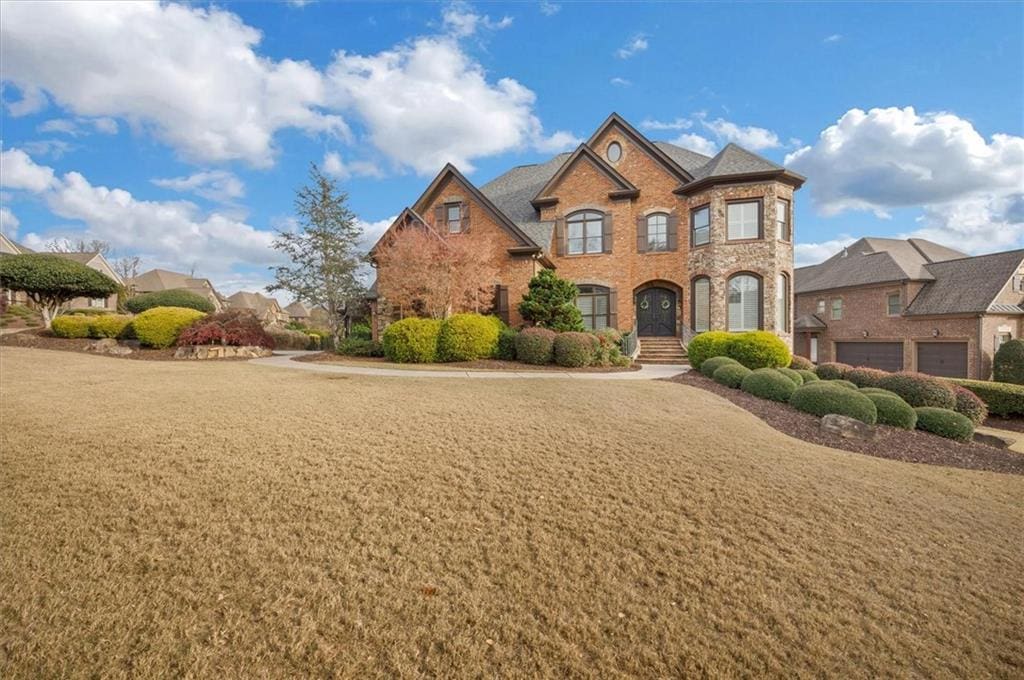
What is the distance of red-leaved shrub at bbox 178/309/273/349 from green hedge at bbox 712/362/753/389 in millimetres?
16642

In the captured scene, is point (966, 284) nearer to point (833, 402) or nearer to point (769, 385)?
point (769, 385)

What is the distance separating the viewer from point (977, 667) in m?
2.46

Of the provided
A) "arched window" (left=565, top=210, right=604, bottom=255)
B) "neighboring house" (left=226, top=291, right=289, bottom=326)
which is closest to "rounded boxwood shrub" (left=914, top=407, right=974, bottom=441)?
"arched window" (left=565, top=210, right=604, bottom=255)

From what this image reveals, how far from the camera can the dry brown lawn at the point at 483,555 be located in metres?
2.36

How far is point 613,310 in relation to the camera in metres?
18.9

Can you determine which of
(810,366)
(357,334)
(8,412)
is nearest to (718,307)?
(810,366)

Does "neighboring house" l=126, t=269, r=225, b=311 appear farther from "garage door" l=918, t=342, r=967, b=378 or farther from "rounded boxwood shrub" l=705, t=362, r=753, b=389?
"garage door" l=918, t=342, r=967, b=378

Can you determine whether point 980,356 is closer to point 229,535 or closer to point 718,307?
point 718,307

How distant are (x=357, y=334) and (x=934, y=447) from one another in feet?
64.2

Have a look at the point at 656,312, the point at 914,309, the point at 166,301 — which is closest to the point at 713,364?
the point at 656,312

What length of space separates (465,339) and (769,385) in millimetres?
8552

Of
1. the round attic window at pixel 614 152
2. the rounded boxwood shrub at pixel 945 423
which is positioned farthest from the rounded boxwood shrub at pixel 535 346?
the round attic window at pixel 614 152

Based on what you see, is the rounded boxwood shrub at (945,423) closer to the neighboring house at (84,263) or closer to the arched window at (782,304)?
the arched window at (782,304)

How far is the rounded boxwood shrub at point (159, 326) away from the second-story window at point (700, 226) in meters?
20.7
